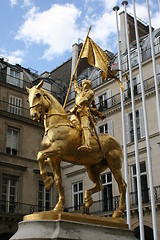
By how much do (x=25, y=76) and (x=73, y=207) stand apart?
10.8 m

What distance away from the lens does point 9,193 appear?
24.0 metres

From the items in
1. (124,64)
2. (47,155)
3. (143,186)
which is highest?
(124,64)

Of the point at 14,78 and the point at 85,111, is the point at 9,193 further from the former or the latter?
the point at 85,111

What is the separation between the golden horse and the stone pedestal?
44 centimetres

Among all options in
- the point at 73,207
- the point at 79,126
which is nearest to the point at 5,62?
the point at 73,207

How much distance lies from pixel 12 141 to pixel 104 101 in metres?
6.89

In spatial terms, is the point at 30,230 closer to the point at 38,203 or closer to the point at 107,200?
the point at 107,200

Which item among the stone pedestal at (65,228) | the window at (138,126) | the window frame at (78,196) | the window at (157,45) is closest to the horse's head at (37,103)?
the stone pedestal at (65,228)

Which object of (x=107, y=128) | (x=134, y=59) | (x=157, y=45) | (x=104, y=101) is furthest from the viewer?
(x=104, y=101)

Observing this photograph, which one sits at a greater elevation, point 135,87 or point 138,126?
point 135,87

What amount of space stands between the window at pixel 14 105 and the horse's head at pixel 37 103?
1985 cm

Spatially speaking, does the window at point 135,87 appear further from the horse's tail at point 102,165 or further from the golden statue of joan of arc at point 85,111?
the horse's tail at point 102,165

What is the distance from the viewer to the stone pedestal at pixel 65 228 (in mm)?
5293

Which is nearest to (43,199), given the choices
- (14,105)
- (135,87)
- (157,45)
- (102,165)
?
(14,105)
